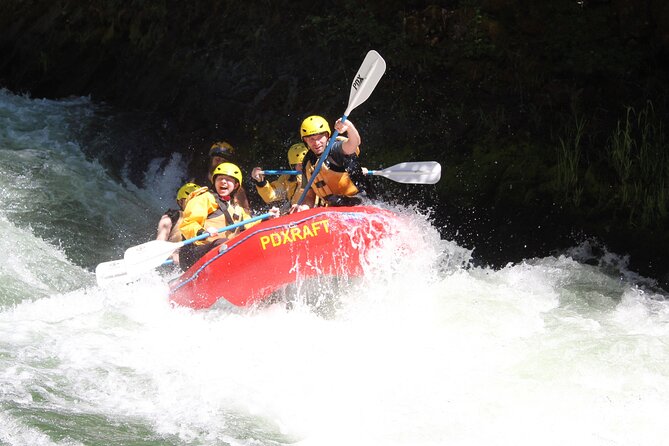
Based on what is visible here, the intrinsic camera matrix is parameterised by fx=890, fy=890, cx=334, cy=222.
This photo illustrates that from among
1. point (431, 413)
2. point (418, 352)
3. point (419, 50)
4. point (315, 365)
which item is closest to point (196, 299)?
point (315, 365)

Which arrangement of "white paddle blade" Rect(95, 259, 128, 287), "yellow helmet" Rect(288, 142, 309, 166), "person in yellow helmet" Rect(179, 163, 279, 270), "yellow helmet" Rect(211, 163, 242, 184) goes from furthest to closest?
"yellow helmet" Rect(288, 142, 309, 166)
"yellow helmet" Rect(211, 163, 242, 184)
"person in yellow helmet" Rect(179, 163, 279, 270)
"white paddle blade" Rect(95, 259, 128, 287)

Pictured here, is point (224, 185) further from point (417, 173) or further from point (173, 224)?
point (417, 173)

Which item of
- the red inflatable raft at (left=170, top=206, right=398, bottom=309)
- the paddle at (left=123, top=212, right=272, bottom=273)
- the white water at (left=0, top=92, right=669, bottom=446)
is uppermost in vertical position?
the paddle at (left=123, top=212, right=272, bottom=273)

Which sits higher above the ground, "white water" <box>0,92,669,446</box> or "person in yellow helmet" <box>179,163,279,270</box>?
"person in yellow helmet" <box>179,163,279,270</box>

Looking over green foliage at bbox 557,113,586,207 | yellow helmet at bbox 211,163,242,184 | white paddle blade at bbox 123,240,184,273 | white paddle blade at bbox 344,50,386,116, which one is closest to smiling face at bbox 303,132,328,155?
white paddle blade at bbox 344,50,386,116

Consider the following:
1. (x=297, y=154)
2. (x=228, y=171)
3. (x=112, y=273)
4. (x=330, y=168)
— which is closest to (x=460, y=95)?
(x=297, y=154)

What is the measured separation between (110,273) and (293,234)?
1344 mm

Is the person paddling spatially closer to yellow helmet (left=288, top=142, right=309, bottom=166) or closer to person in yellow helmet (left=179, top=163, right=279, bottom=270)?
person in yellow helmet (left=179, top=163, right=279, bottom=270)

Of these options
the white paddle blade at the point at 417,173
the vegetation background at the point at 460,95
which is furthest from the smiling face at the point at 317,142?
the vegetation background at the point at 460,95

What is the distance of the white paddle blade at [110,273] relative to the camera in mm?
5996

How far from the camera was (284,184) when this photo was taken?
742 centimetres

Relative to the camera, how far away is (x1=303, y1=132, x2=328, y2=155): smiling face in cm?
642

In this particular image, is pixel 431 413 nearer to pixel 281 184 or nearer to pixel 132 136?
pixel 281 184

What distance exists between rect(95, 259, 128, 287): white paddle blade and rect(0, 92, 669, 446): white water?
147 millimetres
